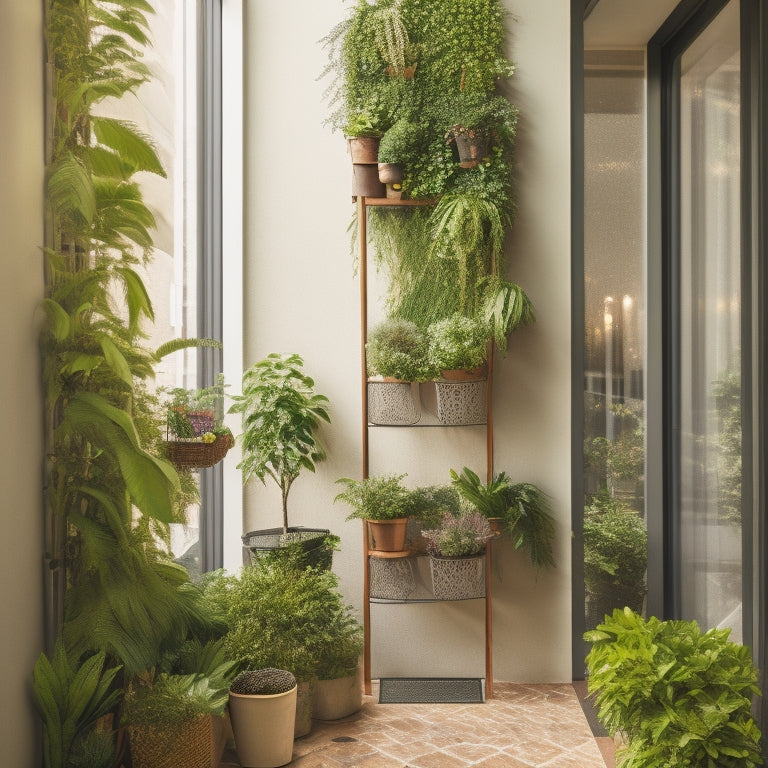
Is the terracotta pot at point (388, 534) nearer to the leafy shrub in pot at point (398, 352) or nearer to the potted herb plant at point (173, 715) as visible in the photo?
the leafy shrub in pot at point (398, 352)

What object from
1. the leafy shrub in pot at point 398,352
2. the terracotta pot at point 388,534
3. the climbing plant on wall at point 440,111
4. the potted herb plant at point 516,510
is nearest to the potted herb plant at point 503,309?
the climbing plant on wall at point 440,111

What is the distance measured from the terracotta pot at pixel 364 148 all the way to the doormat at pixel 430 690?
7.91 feet

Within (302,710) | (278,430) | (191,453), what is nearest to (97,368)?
(191,453)

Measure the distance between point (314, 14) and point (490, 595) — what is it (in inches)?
113

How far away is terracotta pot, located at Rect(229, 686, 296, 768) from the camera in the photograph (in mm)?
2803

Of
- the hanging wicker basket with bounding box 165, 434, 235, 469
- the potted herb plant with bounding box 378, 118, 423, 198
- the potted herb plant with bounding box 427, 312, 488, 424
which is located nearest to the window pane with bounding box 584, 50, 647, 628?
the potted herb plant with bounding box 427, 312, 488, 424

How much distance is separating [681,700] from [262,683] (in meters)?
1.44

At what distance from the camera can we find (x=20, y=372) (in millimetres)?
2004

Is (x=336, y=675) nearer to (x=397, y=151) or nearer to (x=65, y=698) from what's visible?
(x=65, y=698)

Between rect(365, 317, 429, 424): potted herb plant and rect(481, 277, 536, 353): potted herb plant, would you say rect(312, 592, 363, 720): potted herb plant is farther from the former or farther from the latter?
rect(481, 277, 536, 353): potted herb plant

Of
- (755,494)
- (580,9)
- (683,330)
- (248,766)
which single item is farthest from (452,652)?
(580,9)

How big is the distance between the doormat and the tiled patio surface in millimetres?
55

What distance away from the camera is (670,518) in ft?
13.0

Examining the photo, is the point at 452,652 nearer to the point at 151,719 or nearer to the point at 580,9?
the point at 151,719
